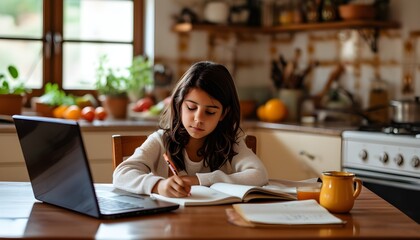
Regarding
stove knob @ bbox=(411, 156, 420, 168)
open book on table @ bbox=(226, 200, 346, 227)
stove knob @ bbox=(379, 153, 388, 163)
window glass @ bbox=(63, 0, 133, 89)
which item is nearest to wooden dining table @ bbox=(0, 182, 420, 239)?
open book on table @ bbox=(226, 200, 346, 227)

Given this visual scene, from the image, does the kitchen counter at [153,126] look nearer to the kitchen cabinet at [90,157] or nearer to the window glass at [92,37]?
the kitchen cabinet at [90,157]

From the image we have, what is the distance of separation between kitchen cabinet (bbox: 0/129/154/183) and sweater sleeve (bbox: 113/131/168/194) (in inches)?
58.0

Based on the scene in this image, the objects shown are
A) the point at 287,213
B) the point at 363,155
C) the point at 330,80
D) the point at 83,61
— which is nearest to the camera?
the point at 287,213

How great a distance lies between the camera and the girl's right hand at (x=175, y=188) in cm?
175

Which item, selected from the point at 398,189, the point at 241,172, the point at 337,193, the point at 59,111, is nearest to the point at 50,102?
the point at 59,111

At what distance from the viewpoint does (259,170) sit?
6.69 ft

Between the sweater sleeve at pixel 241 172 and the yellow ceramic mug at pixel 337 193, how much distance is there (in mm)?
328

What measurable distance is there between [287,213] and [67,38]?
3.00 metres

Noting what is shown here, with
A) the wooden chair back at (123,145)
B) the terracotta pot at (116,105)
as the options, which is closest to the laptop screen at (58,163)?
the wooden chair back at (123,145)

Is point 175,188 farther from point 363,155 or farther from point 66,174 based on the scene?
point 363,155

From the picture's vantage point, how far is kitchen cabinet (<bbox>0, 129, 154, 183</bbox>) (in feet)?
11.2

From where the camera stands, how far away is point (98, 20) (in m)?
4.38

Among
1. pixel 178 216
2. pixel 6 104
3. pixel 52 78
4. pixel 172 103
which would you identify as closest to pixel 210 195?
pixel 178 216

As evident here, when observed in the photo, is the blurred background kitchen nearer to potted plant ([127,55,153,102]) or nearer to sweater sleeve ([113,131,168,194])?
potted plant ([127,55,153,102])
